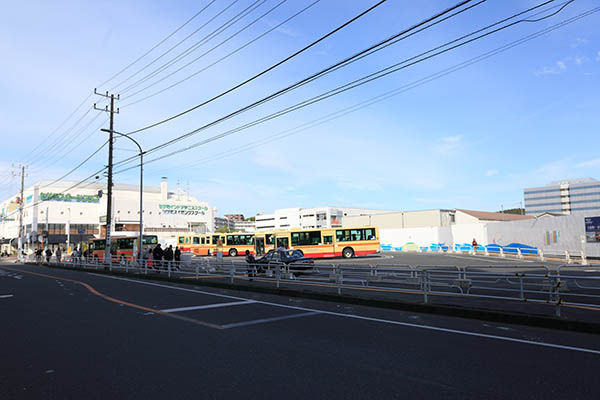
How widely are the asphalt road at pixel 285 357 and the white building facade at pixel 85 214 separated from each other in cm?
7148

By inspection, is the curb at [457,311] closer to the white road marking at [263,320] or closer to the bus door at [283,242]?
the white road marking at [263,320]

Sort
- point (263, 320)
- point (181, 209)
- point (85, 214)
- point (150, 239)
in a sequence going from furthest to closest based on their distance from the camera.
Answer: point (181, 209)
point (85, 214)
point (150, 239)
point (263, 320)

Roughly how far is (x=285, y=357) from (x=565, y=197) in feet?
588

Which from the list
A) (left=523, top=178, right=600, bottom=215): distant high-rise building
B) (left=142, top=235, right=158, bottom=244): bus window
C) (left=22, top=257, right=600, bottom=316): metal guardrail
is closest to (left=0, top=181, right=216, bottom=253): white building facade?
(left=142, top=235, right=158, bottom=244): bus window

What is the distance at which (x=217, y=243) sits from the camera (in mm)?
44781

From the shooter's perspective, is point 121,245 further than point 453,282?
Yes

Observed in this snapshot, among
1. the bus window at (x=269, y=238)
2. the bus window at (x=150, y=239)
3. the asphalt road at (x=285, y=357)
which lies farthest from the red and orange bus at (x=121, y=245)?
the asphalt road at (x=285, y=357)

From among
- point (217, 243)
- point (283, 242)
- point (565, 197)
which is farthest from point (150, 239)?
point (565, 197)

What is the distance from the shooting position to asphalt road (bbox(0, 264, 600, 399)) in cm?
482

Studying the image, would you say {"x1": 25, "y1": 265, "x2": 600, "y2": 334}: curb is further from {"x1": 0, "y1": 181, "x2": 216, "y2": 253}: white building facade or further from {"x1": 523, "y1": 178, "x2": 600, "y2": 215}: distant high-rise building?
{"x1": 523, "y1": 178, "x2": 600, "y2": 215}: distant high-rise building

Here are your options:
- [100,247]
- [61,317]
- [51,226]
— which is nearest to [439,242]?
[100,247]

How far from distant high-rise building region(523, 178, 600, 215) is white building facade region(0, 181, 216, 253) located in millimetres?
130481

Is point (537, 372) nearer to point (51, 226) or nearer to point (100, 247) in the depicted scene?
point (100, 247)

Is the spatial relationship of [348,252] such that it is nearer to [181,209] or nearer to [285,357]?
[285,357]
